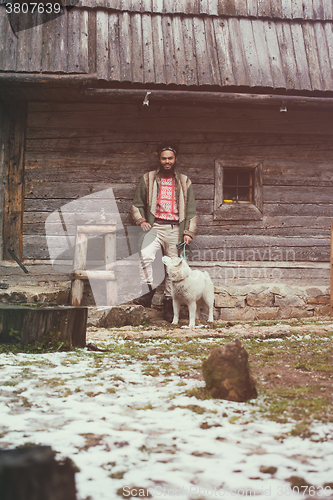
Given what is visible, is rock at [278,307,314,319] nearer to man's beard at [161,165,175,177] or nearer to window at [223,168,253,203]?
window at [223,168,253,203]

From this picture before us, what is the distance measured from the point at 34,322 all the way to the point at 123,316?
220cm

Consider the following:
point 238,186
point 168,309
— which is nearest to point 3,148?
point 168,309

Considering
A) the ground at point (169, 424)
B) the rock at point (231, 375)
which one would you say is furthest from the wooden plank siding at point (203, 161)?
the rock at point (231, 375)

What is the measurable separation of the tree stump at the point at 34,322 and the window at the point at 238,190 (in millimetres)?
3714

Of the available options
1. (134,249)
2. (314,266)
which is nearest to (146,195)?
(134,249)

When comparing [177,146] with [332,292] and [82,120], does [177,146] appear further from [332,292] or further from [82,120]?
[332,292]

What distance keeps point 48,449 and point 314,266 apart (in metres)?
6.04

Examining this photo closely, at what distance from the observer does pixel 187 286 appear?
5.55 m

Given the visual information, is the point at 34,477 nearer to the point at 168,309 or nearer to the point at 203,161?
Answer: the point at 168,309

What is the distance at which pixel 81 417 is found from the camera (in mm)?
2057

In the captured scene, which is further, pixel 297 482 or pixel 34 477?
pixel 297 482

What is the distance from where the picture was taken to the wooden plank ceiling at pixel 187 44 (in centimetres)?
600

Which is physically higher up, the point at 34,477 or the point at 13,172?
the point at 13,172

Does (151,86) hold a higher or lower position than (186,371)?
higher
